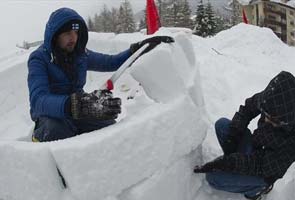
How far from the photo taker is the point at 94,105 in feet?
11.0

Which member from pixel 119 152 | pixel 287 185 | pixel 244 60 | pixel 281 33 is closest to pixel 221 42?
pixel 244 60

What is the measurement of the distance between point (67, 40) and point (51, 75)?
312 mm

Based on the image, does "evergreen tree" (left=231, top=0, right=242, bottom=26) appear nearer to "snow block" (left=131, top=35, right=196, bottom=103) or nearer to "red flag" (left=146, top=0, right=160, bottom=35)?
"red flag" (left=146, top=0, right=160, bottom=35)

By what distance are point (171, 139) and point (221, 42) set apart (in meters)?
8.67

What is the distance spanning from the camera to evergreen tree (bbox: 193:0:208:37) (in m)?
34.1

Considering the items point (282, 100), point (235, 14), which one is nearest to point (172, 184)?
point (282, 100)

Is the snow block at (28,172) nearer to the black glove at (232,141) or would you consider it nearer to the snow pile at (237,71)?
the snow pile at (237,71)

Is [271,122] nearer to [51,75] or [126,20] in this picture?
[51,75]

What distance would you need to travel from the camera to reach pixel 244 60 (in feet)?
31.9

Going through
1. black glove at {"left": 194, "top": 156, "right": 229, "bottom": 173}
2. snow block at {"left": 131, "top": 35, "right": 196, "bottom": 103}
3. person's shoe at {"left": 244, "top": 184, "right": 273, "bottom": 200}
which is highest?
snow block at {"left": 131, "top": 35, "right": 196, "bottom": 103}

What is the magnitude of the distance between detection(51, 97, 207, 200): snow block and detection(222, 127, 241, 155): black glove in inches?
17.9

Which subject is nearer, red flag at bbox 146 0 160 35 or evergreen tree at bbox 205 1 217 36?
red flag at bbox 146 0 160 35

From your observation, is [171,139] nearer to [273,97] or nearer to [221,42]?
[273,97]

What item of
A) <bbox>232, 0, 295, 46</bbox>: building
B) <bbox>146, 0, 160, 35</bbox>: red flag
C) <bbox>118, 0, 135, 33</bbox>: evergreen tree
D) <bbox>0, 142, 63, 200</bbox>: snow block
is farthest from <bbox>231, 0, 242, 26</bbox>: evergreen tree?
<bbox>0, 142, 63, 200</bbox>: snow block
